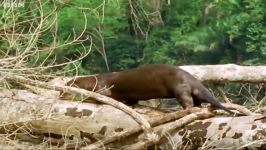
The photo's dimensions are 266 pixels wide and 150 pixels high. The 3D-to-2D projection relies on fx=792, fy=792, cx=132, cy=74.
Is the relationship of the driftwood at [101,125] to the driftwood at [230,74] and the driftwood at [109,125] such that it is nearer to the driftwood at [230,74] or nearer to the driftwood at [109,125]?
the driftwood at [109,125]

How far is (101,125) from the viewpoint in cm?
546

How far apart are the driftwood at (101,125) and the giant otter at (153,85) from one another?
1.04ft

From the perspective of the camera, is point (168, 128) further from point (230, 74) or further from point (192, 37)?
point (192, 37)

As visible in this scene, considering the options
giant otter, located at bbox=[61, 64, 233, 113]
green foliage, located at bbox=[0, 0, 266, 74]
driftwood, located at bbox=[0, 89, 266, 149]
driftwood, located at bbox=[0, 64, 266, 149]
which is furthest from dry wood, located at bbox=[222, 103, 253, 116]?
green foliage, located at bbox=[0, 0, 266, 74]

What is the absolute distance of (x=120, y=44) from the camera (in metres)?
18.0

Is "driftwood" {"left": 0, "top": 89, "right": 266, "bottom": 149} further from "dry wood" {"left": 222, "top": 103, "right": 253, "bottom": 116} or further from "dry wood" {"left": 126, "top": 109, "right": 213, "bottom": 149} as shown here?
"dry wood" {"left": 222, "top": 103, "right": 253, "bottom": 116}

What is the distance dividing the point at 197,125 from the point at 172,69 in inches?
34.4

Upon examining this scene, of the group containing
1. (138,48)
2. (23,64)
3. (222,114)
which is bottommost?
(138,48)

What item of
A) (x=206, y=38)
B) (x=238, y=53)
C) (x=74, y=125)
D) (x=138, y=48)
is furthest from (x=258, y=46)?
(x=74, y=125)

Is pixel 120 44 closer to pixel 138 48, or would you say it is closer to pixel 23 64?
pixel 138 48

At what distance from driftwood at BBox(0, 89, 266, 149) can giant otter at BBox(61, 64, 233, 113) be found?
1.04 ft

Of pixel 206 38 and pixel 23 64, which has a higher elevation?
pixel 23 64

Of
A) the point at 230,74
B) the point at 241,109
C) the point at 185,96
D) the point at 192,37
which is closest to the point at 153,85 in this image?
the point at 185,96

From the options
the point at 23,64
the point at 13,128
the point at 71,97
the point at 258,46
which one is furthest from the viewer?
the point at 258,46
